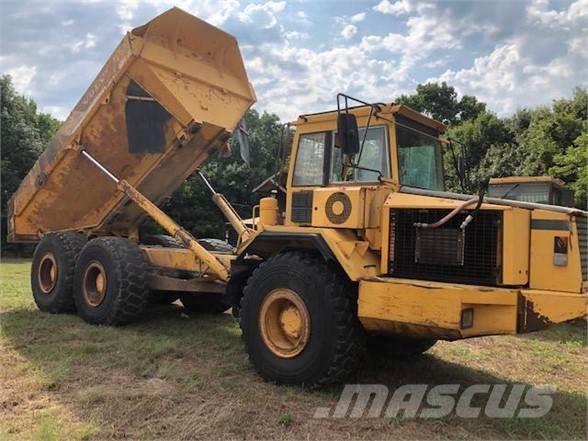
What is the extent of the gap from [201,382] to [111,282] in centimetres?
262

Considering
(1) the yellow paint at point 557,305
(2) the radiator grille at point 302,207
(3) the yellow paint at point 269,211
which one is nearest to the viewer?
(1) the yellow paint at point 557,305

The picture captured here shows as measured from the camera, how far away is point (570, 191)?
12.5 m

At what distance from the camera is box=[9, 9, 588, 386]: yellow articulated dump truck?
438cm

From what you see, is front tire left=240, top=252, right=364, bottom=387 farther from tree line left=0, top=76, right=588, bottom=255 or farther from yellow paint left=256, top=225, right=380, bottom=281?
tree line left=0, top=76, right=588, bottom=255

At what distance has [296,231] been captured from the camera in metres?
5.18

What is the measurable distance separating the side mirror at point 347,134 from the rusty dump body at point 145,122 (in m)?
2.68

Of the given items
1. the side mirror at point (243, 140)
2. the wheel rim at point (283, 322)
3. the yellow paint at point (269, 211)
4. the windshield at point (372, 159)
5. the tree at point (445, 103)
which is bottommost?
the wheel rim at point (283, 322)

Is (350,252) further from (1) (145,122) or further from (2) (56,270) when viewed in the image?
(2) (56,270)

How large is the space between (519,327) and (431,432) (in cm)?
100

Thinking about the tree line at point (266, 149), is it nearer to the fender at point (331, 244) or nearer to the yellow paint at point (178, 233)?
the yellow paint at point (178, 233)

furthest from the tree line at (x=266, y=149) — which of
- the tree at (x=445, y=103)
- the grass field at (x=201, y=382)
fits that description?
the grass field at (x=201, y=382)

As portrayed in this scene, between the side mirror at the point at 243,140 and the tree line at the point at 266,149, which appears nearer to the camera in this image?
the side mirror at the point at 243,140

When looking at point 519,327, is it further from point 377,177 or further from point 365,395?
point 377,177

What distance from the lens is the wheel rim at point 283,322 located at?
4973 mm
